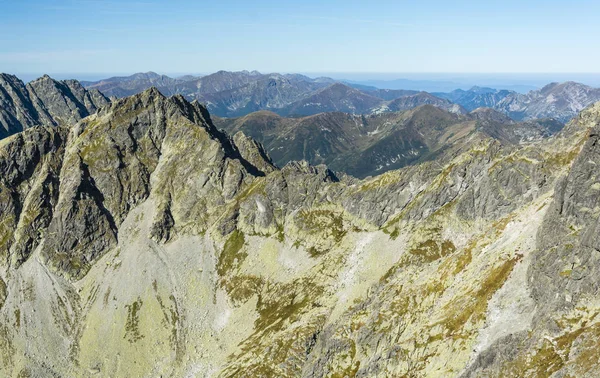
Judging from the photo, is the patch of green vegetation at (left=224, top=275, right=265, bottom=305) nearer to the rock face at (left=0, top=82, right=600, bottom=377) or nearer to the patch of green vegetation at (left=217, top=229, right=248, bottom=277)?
the rock face at (left=0, top=82, right=600, bottom=377)

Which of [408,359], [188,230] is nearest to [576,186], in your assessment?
[408,359]

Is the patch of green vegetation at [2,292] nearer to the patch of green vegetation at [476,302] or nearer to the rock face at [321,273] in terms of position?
the rock face at [321,273]

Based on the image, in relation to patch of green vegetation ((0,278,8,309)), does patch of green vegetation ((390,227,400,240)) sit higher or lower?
higher

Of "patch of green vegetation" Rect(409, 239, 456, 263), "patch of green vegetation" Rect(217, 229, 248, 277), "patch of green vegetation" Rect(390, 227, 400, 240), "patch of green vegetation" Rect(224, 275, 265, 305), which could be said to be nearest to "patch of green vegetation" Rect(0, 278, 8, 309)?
"patch of green vegetation" Rect(217, 229, 248, 277)

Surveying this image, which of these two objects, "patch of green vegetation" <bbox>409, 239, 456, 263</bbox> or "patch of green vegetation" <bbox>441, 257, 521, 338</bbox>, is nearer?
"patch of green vegetation" <bbox>441, 257, 521, 338</bbox>

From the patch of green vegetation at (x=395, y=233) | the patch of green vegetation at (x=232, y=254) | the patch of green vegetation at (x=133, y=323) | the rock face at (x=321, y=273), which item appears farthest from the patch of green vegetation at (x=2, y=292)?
the patch of green vegetation at (x=395, y=233)

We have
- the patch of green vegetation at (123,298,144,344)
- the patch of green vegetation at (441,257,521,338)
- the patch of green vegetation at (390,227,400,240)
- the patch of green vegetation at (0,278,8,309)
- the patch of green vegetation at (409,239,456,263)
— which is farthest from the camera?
the patch of green vegetation at (0,278,8,309)
